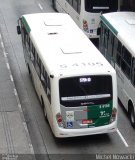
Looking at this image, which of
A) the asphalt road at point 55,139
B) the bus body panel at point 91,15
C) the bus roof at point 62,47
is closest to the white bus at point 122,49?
the asphalt road at point 55,139

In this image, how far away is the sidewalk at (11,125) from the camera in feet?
51.6

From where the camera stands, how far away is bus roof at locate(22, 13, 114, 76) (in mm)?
15875

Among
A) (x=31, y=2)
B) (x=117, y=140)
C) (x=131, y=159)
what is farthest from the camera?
(x=31, y=2)

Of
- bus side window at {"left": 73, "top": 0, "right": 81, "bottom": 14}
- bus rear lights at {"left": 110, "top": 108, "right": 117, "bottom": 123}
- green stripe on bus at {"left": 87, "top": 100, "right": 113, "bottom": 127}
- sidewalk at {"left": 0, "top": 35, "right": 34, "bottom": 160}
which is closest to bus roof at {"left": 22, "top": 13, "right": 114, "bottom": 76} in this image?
green stripe on bus at {"left": 87, "top": 100, "right": 113, "bottom": 127}

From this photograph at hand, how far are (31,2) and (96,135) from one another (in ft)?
68.5

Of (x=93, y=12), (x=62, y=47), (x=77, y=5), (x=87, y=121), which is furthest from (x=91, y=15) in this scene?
(x=87, y=121)

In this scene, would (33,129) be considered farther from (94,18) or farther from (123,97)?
(94,18)

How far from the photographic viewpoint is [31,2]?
36406mm

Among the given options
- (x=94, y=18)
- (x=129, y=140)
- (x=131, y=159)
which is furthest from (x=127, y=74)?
(x=94, y=18)

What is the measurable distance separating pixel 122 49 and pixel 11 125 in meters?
4.96

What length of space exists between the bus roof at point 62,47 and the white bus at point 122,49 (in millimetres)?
1337

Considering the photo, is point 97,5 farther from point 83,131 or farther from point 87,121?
point 83,131

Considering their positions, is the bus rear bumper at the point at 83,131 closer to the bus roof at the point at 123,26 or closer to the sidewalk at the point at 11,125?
the sidewalk at the point at 11,125

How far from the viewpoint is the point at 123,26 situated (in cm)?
1986
